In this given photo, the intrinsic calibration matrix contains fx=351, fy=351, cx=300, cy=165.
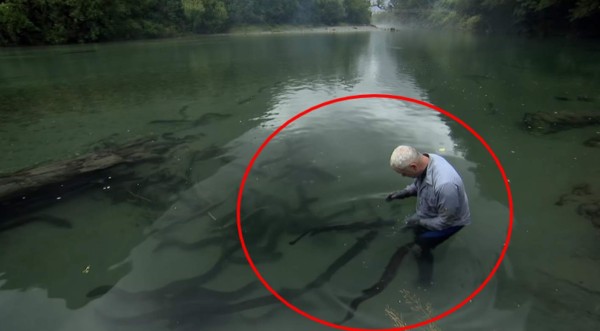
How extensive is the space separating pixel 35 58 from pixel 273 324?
38491 mm

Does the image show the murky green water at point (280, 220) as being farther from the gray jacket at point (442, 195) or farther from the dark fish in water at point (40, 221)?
the gray jacket at point (442, 195)

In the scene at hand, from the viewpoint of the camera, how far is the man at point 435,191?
4453 millimetres

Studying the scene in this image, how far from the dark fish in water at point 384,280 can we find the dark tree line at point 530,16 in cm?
4017

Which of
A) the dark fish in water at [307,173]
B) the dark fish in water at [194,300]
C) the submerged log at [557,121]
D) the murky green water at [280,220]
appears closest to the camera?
the dark fish in water at [194,300]

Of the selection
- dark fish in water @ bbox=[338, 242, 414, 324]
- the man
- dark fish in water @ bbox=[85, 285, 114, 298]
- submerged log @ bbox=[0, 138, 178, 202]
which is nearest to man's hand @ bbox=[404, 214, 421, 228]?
the man

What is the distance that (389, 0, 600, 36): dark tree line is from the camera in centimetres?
3722

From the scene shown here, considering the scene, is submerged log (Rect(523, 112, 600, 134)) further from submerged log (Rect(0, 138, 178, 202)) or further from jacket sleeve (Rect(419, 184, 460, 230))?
submerged log (Rect(0, 138, 178, 202))

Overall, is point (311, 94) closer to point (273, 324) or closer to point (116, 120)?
point (116, 120)

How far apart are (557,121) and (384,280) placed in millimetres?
9945

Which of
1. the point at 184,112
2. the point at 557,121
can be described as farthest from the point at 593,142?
the point at 184,112

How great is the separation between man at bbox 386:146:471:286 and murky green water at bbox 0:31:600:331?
0.89 meters

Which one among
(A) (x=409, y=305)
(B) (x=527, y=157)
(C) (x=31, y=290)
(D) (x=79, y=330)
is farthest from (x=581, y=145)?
(C) (x=31, y=290)

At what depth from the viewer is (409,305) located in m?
4.82

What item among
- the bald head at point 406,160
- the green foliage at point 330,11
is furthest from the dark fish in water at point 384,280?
the green foliage at point 330,11
